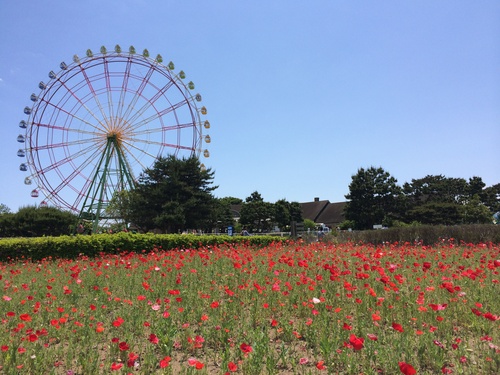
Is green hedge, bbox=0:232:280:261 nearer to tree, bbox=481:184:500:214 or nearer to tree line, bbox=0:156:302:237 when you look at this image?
tree line, bbox=0:156:302:237

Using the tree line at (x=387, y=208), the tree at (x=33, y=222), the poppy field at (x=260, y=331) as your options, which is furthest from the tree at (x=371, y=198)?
the poppy field at (x=260, y=331)

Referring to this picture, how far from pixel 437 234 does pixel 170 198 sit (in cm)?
2085

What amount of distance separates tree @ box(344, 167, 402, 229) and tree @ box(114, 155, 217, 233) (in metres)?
24.2

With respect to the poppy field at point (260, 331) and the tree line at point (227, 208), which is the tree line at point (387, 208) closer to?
the tree line at point (227, 208)

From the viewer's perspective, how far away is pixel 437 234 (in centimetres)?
1825

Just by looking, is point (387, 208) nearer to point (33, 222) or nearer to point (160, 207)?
point (160, 207)

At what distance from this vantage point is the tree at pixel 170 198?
30734 mm

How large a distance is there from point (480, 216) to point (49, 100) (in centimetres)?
5276

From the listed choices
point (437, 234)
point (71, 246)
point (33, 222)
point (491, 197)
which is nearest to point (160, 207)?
point (33, 222)

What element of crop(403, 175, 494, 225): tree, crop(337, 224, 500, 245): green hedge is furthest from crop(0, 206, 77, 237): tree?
crop(403, 175, 494, 225): tree

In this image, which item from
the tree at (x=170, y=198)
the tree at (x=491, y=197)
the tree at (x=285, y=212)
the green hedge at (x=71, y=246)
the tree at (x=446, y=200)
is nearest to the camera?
the green hedge at (x=71, y=246)

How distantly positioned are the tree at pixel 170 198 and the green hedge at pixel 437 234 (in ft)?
49.5

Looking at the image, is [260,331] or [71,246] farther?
[71,246]

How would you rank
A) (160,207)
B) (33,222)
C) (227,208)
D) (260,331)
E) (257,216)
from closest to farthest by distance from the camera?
1. (260,331)
2. (160,207)
3. (33,222)
4. (257,216)
5. (227,208)
